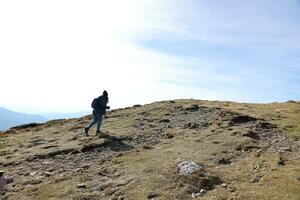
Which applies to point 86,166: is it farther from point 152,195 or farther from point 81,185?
point 152,195

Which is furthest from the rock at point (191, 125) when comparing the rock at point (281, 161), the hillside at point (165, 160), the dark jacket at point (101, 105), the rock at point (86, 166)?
the rock at point (86, 166)

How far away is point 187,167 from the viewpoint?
23.7 metres

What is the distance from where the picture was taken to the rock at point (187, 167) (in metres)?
23.2

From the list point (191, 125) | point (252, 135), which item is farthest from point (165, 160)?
point (191, 125)

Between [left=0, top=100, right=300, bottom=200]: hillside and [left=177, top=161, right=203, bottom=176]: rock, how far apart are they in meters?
0.06

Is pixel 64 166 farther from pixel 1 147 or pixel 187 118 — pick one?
pixel 187 118

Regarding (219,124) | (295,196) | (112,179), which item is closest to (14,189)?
(112,179)

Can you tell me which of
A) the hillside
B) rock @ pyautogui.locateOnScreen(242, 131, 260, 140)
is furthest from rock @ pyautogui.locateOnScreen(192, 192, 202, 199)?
rock @ pyautogui.locateOnScreen(242, 131, 260, 140)

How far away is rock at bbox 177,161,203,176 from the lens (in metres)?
23.2

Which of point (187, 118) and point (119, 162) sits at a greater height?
point (187, 118)

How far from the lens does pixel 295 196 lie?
775 inches

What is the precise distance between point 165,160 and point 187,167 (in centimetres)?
259

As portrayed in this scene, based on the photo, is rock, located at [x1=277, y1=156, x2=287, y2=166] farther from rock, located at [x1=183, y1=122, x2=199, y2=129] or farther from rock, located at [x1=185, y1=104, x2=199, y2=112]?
rock, located at [x1=185, y1=104, x2=199, y2=112]

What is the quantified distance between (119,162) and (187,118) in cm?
1581
